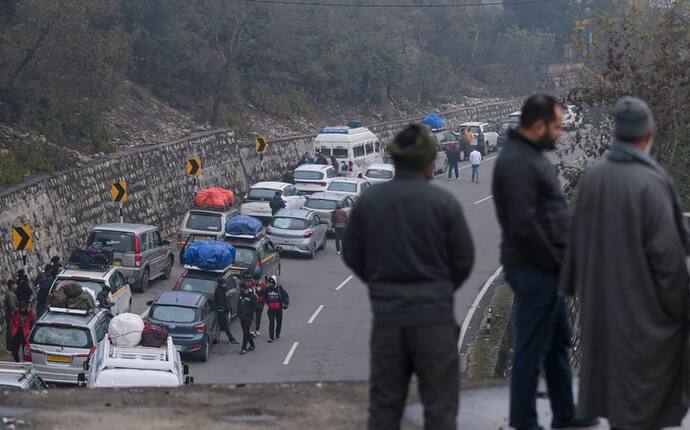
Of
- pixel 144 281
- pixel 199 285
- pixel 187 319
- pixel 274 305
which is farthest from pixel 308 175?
pixel 187 319

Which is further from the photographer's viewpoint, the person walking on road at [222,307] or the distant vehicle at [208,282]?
the distant vehicle at [208,282]

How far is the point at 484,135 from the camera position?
2349 inches

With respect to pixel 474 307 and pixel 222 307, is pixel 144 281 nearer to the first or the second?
pixel 222 307

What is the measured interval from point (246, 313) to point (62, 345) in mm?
4601

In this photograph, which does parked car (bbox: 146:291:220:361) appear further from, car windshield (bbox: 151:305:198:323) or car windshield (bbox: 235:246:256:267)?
car windshield (bbox: 235:246:256:267)

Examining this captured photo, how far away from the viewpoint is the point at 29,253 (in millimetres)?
30062

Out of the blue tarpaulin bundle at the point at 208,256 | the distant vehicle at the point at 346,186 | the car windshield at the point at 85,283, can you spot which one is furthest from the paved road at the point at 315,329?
the distant vehicle at the point at 346,186

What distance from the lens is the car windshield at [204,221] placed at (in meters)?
34.7

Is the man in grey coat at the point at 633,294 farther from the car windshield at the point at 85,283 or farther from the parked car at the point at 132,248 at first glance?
the parked car at the point at 132,248

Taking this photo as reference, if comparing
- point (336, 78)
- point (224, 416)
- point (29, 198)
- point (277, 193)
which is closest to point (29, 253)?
point (29, 198)

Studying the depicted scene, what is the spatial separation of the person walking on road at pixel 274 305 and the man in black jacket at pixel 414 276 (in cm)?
2047

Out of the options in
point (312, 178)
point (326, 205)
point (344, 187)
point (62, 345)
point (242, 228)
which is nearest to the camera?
point (62, 345)

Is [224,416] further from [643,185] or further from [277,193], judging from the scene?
[277,193]

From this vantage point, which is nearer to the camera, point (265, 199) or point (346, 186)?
point (265, 199)
